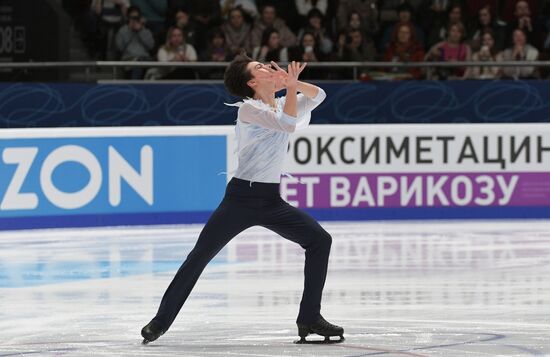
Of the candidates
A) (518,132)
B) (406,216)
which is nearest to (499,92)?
(518,132)

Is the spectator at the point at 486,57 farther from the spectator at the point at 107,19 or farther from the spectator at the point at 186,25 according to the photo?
the spectator at the point at 107,19

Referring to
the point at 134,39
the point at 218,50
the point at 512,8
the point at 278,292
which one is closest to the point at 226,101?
the point at 218,50

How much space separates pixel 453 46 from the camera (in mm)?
17344

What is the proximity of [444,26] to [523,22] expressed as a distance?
971 millimetres

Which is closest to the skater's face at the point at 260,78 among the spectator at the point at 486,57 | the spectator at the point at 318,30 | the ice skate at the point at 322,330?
the ice skate at the point at 322,330

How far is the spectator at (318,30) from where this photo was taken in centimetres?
1730

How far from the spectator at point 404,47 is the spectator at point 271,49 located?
50.3 inches

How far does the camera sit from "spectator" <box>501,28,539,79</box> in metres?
17.1

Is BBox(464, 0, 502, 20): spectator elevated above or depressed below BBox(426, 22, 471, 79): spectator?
above

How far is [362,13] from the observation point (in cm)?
1803

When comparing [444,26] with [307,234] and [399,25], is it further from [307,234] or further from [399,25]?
[307,234]

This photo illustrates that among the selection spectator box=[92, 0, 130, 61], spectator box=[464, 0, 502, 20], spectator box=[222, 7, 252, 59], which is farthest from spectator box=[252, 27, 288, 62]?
spectator box=[464, 0, 502, 20]

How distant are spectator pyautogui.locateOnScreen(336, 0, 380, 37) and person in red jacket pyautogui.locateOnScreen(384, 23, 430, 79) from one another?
2.44 ft

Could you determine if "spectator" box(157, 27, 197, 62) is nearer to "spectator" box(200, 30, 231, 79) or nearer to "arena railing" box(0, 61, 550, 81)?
"spectator" box(200, 30, 231, 79)
